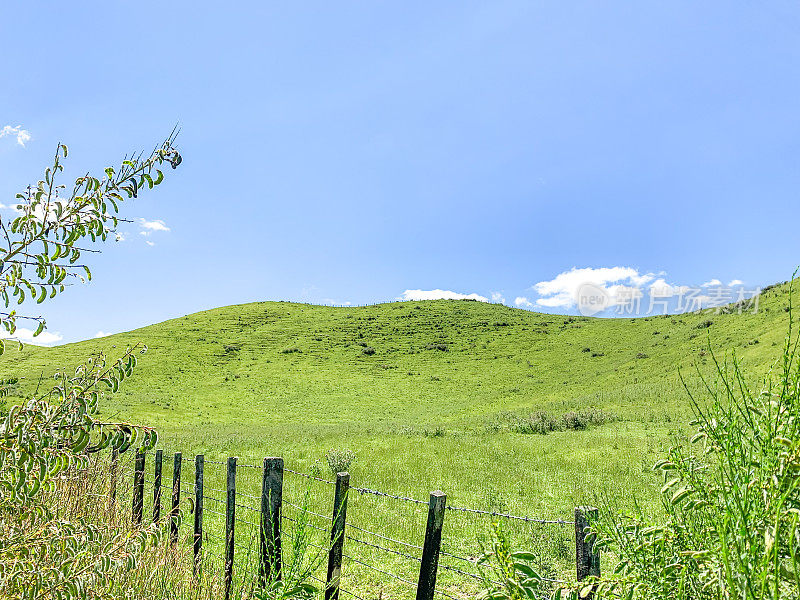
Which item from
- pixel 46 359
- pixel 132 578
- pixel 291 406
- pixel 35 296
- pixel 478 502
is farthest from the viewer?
pixel 46 359

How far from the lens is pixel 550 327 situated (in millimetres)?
76438

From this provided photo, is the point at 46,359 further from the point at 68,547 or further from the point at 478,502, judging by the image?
the point at 68,547

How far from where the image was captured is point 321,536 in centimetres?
1005

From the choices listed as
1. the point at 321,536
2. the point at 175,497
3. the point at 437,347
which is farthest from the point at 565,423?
the point at 437,347

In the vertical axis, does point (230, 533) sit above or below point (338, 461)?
above

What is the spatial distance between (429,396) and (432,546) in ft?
156

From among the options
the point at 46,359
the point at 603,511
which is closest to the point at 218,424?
the point at 46,359

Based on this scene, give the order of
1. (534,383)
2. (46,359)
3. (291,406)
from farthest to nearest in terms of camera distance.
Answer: (46,359) < (534,383) < (291,406)

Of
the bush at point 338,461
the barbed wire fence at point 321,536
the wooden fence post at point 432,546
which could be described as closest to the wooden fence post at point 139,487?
the barbed wire fence at point 321,536

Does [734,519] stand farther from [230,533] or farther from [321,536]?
[321,536]

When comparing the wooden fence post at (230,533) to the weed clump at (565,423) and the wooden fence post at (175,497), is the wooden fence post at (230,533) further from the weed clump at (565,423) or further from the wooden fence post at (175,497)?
the weed clump at (565,423)

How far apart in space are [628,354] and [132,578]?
58417 millimetres

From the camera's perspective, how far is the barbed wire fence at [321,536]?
13.9ft

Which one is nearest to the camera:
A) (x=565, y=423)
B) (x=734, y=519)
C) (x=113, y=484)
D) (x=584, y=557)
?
(x=734, y=519)
